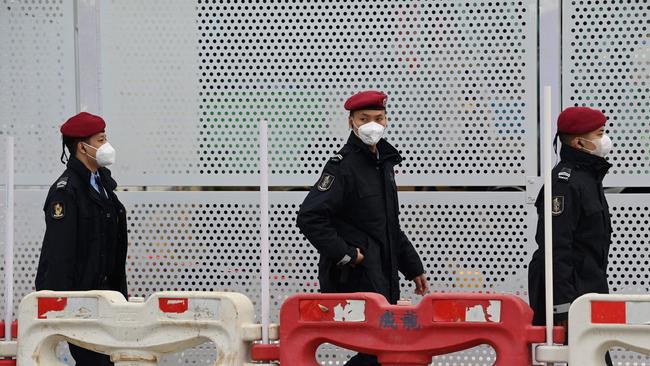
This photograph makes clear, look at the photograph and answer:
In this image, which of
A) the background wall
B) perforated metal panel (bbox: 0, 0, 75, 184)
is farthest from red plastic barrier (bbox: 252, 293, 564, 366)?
perforated metal panel (bbox: 0, 0, 75, 184)

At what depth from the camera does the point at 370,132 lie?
767 cm

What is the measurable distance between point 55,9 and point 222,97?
135 cm

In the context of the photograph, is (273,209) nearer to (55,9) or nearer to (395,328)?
(55,9)

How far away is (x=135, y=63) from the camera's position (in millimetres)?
9438

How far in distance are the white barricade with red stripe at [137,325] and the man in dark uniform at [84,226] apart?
2.59ft

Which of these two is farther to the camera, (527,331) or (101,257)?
(101,257)

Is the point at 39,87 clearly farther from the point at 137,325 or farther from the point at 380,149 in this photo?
the point at 137,325

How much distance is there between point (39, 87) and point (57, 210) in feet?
6.65

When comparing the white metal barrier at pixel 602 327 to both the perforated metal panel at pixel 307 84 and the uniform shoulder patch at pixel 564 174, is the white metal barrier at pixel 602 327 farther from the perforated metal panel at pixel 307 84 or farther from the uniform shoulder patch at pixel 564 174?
the perforated metal panel at pixel 307 84

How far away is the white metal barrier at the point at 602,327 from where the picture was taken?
6051 millimetres

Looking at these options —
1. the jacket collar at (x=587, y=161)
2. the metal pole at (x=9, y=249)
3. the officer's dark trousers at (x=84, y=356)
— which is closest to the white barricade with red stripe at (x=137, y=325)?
the metal pole at (x=9, y=249)

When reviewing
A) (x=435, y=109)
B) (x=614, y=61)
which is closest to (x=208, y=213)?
(x=435, y=109)

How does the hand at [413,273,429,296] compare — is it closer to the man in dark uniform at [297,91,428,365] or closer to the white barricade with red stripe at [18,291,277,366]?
the man in dark uniform at [297,91,428,365]

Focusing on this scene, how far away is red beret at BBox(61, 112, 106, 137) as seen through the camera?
317 inches
